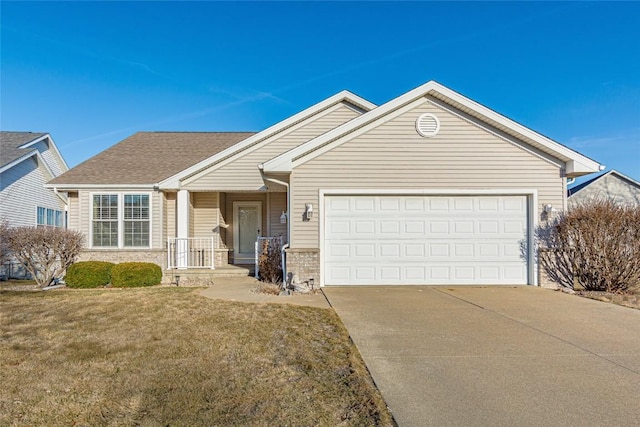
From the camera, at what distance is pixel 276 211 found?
14.4 meters

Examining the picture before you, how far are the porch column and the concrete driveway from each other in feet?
23.1

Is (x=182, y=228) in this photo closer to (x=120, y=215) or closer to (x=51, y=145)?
(x=120, y=215)

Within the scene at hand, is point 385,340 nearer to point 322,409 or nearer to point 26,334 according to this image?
point 322,409

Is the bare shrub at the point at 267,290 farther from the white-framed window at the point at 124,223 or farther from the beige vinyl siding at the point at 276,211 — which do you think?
the white-framed window at the point at 124,223

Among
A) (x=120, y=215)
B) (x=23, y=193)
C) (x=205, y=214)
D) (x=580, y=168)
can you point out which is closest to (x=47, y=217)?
(x=23, y=193)

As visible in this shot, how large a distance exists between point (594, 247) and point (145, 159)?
571 inches

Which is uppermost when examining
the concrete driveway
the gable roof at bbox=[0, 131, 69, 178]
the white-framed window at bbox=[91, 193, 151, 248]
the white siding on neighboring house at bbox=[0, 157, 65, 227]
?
the gable roof at bbox=[0, 131, 69, 178]

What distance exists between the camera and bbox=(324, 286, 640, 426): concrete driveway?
3.28 m

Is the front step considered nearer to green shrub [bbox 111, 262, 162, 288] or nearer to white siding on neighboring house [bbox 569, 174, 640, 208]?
green shrub [bbox 111, 262, 162, 288]

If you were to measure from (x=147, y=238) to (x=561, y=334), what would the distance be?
1199cm

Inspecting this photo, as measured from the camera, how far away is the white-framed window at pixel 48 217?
61.2ft

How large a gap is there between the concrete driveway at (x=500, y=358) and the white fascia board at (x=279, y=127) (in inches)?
286

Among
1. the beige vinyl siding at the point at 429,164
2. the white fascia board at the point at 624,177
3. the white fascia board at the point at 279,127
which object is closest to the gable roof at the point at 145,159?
the white fascia board at the point at 279,127

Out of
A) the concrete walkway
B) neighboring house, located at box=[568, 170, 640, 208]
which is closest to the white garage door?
the concrete walkway
